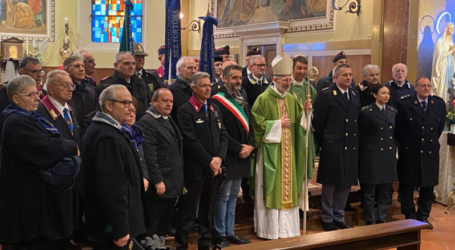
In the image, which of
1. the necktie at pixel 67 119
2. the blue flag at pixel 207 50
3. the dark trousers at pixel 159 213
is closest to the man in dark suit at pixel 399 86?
the blue flag at pixel 207 50

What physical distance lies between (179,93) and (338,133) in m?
1.76

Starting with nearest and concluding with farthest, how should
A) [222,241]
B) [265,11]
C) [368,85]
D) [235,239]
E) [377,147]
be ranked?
[222,241]
[235,239]
[377,147]
[368,85]
[265,11]

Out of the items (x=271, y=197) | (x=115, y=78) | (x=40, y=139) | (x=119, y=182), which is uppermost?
(x=115, y=78)

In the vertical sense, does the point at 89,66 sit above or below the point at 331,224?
above

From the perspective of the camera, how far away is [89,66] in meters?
5.33

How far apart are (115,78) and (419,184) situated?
353 centimetres

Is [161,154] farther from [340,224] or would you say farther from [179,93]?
[340,224]

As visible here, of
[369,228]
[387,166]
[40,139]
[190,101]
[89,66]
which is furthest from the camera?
[387,166]

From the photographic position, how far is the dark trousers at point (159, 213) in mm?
4273

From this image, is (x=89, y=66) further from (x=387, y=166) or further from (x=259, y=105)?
(x=387, y=166)

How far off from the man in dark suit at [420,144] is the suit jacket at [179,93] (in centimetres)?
256

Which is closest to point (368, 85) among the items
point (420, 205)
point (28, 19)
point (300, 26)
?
point (420, 205)

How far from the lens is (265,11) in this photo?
12.6 meters

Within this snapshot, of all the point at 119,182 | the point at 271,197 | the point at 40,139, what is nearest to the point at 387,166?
the point at 271,197
